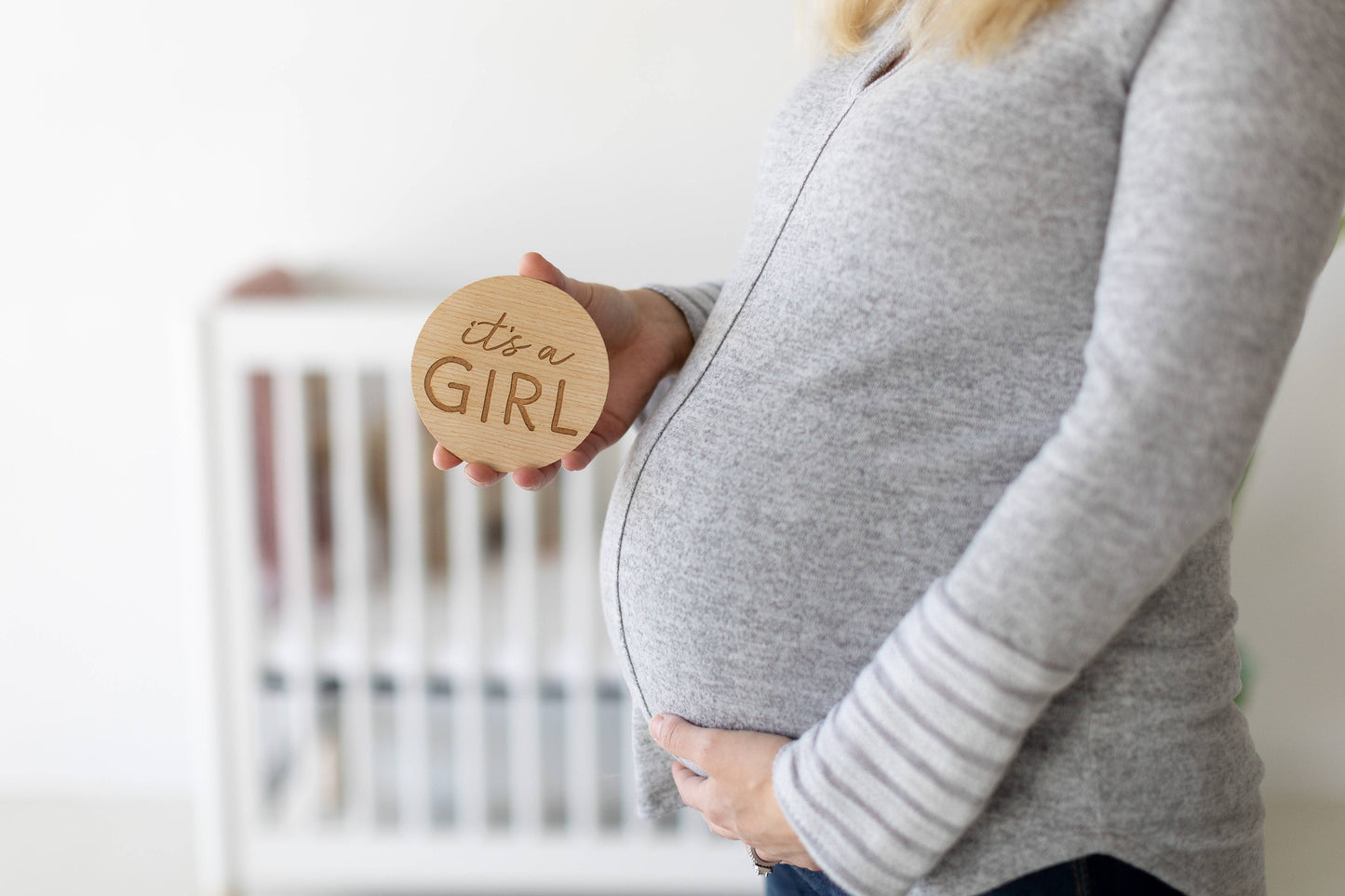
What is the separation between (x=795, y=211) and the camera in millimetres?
558

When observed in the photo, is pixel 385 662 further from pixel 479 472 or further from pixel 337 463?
pixel 479 472

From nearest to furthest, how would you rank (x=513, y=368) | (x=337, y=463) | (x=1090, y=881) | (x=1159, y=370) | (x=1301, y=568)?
1. (x=1159, y=370)
2. (x=1090, y=881)
3. (x=513, y=368)
4. (x=337, y=463)
5. (x=1301, y=568)

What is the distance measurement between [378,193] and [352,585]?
2.05ft

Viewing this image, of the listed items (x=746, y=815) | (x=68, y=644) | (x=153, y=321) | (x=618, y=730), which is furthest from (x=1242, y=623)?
(x=68, y=644)

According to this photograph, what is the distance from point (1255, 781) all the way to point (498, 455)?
1.53 ft

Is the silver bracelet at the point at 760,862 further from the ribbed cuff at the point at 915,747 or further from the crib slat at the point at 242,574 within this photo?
the crib slat at the point at 242,574

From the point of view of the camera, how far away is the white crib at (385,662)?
48.3 inches

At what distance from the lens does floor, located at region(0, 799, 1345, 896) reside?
4.61ft

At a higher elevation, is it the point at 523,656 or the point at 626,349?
the point at 626,349

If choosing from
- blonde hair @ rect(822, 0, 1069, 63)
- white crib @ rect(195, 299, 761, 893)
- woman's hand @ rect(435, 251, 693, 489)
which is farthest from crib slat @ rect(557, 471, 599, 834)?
blonde hair @ rect(822, 0, 1069, 63)

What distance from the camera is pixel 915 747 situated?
1.49ft

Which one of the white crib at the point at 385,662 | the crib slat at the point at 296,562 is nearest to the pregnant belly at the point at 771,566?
the white crib at the point at 385,662

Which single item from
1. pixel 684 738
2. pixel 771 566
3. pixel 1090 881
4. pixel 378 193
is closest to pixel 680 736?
pixel 684 738

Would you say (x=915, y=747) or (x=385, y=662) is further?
(x=385, y=662)
